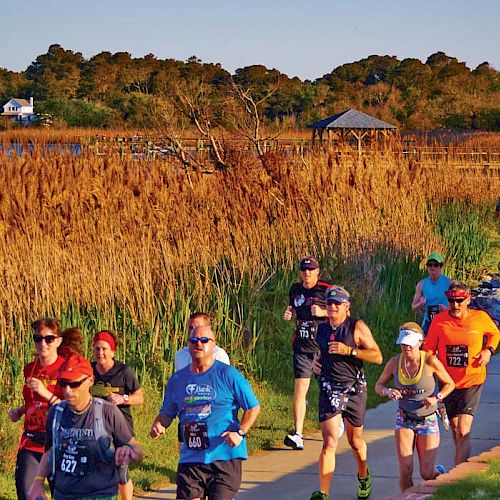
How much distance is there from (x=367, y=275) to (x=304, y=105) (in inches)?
2895

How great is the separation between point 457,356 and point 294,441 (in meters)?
2.18

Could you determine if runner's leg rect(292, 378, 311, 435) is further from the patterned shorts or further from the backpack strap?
the backpack strap

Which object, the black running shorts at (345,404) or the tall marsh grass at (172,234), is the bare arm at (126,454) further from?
the tall marsh grass at (172,234)

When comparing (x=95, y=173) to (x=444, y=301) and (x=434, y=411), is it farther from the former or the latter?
(x=434, y=411)

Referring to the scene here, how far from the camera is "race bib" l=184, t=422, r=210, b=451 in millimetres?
7043

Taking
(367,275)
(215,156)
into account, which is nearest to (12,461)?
(367,275)

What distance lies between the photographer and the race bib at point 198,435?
704 cm

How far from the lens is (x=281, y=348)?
47.3ft

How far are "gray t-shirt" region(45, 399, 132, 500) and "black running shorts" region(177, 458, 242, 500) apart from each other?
2.90 ft

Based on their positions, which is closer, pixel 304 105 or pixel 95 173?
pixel 95 173

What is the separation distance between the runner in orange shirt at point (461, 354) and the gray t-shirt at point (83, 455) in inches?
147

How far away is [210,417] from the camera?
23.0 feet

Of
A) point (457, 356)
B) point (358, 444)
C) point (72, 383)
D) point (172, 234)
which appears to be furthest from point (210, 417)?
point (172, 234)

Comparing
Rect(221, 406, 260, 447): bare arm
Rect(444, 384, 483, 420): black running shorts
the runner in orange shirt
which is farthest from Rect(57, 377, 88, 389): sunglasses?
Rect(444, 384, 483, 420): black running shorts
